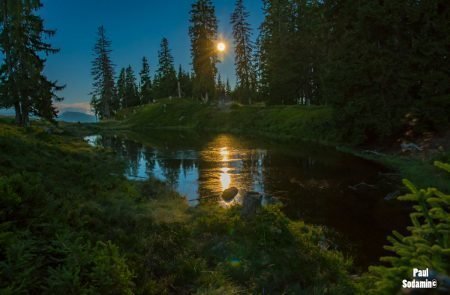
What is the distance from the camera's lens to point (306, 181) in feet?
64.7

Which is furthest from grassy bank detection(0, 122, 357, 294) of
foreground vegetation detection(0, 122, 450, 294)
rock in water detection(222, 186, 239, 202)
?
rock in water detection(222, 186, 239, 202)

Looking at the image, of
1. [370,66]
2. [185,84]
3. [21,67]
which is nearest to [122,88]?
[185,84]

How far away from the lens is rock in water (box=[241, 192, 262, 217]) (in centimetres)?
1172

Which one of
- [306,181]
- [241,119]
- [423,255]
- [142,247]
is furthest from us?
[241,119]

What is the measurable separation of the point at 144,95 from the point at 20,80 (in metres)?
79.0

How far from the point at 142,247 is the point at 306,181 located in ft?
44.8

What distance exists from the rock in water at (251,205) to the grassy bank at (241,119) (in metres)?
25.2

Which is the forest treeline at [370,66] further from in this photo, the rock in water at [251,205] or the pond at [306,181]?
the rock in water at [251,205]

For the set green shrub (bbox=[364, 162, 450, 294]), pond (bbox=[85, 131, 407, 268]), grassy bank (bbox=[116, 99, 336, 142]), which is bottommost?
pond (bbox=[85, 131, 407, 268])

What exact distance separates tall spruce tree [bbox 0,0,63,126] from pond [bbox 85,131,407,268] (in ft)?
34.8

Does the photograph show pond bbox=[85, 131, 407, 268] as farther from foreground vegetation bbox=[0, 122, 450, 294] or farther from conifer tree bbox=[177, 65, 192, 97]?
conifer tree bbox=[177, 65, 192, 97]

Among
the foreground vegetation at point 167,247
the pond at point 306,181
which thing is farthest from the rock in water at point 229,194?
the foreground vegetation at point 167,247

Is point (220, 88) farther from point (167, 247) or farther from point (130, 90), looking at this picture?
point (167, 247)

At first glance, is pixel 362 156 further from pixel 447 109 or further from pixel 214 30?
pixel 214 30
